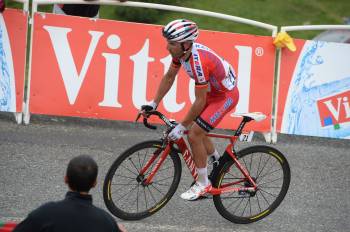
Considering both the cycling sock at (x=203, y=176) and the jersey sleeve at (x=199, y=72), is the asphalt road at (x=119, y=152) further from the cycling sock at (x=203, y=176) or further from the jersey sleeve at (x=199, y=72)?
the jersey sleeve at (x=199, y=72)

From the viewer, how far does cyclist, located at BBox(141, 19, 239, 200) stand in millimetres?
6359

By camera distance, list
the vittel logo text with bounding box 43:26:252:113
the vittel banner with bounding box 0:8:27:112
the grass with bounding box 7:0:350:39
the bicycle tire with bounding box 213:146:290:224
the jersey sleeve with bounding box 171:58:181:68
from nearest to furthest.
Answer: the jersey sleeve with bounding box 171:58:181:68 → the bicycle tire with bounding box 213:146:290:224 → the vittel banner with bounding box 0:8:27:112 → the vittel logo text with bounding box 43:26:252:113 → the grass with bounding box 7:0:350:39

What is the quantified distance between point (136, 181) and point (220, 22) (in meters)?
9.28

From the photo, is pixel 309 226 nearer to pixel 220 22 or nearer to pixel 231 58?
pixel 231 58

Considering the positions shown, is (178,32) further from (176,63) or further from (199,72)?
(176,63)

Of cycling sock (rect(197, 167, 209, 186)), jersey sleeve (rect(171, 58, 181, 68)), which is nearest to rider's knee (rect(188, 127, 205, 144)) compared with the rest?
cycling sock (rect(197, 167, 209, 186))

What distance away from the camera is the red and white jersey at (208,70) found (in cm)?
638

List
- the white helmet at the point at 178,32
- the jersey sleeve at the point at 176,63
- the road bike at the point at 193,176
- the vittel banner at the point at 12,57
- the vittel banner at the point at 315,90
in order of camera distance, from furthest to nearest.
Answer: the vittel banner at the point at 315,90
the vittel banner at the point at 12,57
the jersey sleeve at the point at 176,63
the road bike at the point at 193,176
the white helmet at the point at 178,32

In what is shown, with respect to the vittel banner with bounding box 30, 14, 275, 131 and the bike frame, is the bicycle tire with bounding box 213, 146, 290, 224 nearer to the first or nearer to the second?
the bike frame

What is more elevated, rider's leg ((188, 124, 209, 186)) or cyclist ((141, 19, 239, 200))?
cyclist ((141, 19, 239, 200))

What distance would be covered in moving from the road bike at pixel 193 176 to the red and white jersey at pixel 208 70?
37cm

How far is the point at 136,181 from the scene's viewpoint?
674cm

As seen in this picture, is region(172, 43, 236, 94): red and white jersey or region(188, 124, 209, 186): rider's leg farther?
region(188, 124, 209, 186): rider's leg

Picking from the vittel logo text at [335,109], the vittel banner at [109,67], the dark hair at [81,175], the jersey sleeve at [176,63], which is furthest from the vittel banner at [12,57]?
the dark hair at [81,175]
